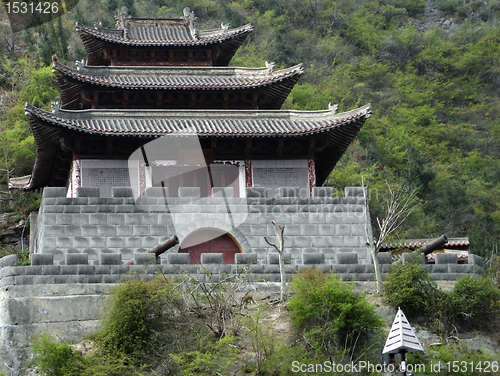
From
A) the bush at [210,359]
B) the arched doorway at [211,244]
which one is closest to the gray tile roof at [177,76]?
the arched doorway at [211,244]

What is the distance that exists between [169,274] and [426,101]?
143 feet

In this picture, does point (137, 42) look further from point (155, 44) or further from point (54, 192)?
point (54, 192)

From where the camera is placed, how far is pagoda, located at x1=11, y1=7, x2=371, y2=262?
95.2ft

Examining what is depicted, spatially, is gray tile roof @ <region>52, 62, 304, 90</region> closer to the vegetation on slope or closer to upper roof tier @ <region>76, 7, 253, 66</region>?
upper roof tier @ <region>76, 7, 253, 66</region>

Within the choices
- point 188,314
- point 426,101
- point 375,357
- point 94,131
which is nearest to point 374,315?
point 375,357

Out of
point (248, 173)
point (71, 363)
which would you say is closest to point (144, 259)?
point (71, 363)

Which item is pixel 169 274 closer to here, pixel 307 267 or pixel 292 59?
pixel 307 267

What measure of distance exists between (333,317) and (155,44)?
16.3 metres

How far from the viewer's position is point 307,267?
2320 cm

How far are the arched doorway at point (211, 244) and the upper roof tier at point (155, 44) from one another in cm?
981

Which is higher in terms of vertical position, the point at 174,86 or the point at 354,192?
the point at 174,86

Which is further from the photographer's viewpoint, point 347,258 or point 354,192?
point 354,192

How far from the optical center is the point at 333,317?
66.9 feet

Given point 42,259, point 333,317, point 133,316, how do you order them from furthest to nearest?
point 42,259 < point 133,316 < point 333,317
